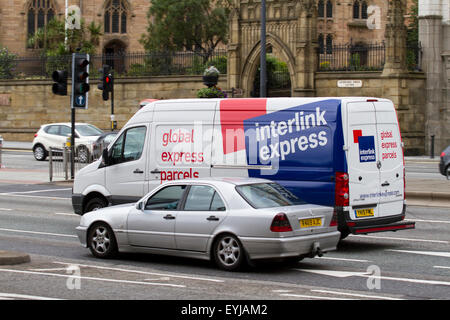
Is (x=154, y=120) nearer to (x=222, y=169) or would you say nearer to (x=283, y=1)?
(x=222, y=169)

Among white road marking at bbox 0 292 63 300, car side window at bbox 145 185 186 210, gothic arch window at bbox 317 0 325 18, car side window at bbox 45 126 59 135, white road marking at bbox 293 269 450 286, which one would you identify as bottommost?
white road marking at bbox 293 269 450 286

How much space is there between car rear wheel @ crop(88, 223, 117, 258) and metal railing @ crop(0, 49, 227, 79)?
2981 centimetres

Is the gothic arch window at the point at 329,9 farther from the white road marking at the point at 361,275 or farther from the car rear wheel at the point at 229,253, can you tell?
the car rear wheel at the point at 229,253

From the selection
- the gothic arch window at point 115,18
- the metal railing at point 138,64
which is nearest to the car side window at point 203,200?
the metal railing at point 138,64

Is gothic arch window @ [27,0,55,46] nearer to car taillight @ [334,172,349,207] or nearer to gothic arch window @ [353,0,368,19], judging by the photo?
gothic arch window @ [353,0,368,19]

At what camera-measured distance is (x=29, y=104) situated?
46375mm

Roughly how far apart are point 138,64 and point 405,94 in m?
14.5

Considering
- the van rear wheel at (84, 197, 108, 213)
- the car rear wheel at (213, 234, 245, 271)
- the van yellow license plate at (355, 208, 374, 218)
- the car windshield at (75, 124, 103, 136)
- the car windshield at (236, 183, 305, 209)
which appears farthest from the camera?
the car windshield at (75, 124, 103, 136)

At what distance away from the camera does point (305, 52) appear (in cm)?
3822

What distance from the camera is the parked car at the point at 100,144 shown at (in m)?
Answer: 26.8

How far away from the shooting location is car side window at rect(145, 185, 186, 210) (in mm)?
11695

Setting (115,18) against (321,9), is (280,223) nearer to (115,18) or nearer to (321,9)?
(115,18)

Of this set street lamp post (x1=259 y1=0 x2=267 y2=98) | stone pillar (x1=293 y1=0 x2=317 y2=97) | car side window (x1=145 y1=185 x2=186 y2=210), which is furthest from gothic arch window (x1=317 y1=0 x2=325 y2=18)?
car side window (x1=145 y1=185 x2=186 y2=210)

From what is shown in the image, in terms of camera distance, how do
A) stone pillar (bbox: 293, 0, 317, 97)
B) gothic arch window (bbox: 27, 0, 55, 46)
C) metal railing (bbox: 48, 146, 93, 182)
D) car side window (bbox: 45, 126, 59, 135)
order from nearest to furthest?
metal railing (bbox: 48, 146, 93, 182)
car side window (bbox: 45, 126, 59, 135)
stone pillar (bbox: 293, 0, 317, 97)
gothic arch window (bbox: 27, 0, 55, 46)
